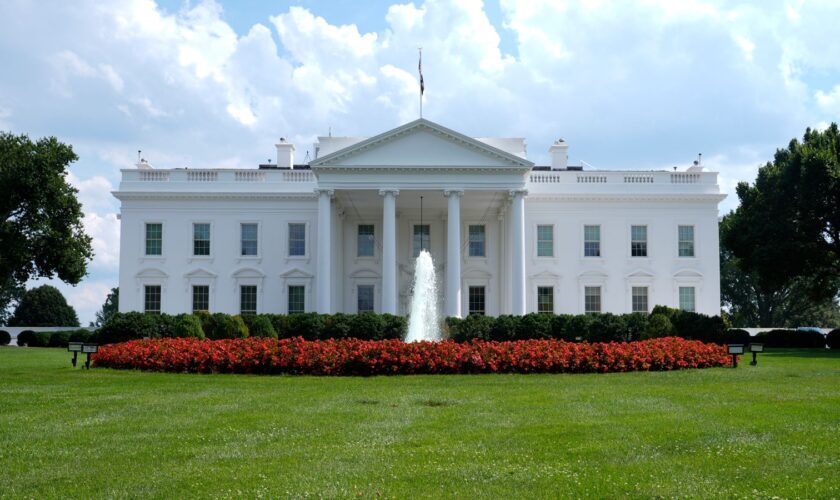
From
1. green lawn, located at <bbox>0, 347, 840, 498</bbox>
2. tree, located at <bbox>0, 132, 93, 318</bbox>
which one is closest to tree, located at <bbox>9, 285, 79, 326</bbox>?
tree, located at <bbox>0, 132, 93, 318</bbox>

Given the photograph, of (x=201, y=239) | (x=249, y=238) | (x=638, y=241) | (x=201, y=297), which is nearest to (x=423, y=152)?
(x=249, y=238)

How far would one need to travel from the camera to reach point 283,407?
506 inches

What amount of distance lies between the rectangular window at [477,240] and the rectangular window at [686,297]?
10.4 m

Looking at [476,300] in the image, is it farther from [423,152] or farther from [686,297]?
[686,297]

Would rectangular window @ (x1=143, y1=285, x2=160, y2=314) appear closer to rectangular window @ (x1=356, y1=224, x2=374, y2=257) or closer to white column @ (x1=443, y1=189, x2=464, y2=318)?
rectangular window @ (x1=356, y1=224, x2=374, y2=257)

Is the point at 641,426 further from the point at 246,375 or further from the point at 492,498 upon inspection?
the point at 246,375

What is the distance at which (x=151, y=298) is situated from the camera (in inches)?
1590

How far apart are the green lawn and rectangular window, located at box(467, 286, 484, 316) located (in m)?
25.2

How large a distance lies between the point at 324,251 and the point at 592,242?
46.4 ft

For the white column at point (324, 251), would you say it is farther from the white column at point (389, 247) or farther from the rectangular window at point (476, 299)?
the rectangular window at point (476, 299)

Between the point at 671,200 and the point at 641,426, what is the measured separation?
31.7 m

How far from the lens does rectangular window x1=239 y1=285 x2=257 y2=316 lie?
40.5 m

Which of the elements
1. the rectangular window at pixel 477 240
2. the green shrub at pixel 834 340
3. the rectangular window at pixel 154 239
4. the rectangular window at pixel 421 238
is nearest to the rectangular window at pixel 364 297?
the rectangular window at pixel 421 238

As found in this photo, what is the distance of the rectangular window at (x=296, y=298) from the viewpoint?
40469mm
